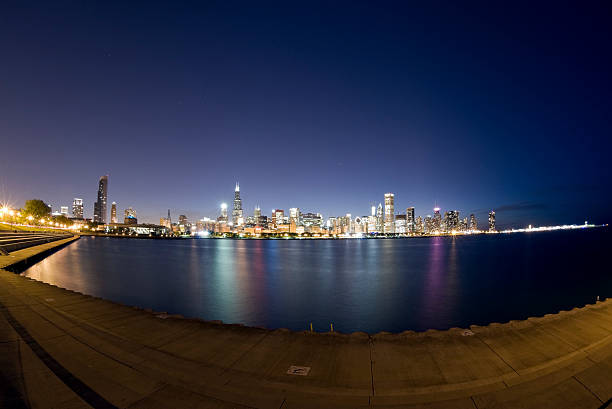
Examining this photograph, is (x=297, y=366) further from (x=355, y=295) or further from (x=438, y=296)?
(x=438, y=296)

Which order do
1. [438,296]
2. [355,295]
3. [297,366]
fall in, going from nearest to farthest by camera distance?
[297,366], [438,296], [355,295]

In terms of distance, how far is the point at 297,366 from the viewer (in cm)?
745

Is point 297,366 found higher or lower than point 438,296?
higher

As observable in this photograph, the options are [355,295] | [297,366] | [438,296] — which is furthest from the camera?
[355,295]

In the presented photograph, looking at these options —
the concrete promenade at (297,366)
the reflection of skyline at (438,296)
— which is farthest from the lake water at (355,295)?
the concrete promenade at (297,366)

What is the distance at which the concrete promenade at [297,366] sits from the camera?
240 inches

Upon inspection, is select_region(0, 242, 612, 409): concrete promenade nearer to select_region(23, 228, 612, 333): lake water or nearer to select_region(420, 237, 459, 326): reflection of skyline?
select_region(23, 228, 612, 333): lake water

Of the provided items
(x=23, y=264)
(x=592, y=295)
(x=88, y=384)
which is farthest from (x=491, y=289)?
(x=23, y=264)

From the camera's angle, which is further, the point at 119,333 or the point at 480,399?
the point at 119,333

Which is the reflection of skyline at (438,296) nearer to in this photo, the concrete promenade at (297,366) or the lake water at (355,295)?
the lake water at (355,295)

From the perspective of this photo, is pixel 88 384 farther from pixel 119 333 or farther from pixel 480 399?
pixel 480 399

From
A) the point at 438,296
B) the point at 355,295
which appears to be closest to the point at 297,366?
the point at 355,295

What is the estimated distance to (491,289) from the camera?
36781 millimetres

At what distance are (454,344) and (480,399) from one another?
261cm
